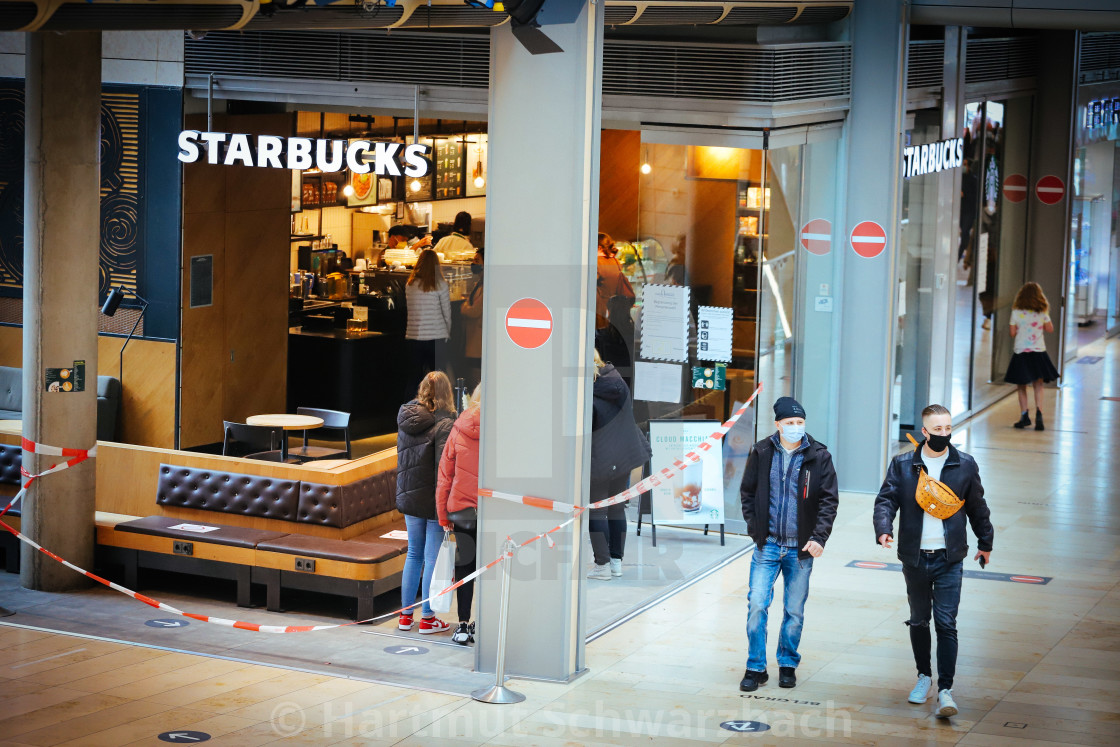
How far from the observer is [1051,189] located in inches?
675

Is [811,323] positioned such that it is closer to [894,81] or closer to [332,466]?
[894,81]

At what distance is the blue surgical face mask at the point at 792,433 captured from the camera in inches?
288

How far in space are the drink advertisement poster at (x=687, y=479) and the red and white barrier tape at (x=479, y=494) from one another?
6 cm

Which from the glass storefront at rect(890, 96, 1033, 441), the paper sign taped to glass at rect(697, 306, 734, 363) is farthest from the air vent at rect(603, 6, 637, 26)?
the glass storefront at rect(890, 96, 1033, 441)

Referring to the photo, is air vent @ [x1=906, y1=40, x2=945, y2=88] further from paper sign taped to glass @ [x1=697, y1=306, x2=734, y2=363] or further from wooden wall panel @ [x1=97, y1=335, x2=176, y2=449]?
wooden wall panel @ [x1=97, y1=335, x2=176, y2=449]

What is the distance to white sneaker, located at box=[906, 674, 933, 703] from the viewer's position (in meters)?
7.23

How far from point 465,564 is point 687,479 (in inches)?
91.3

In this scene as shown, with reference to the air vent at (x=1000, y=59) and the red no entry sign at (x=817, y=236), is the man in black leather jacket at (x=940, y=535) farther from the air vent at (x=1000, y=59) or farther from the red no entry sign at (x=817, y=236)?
the air vent at (x=1000, y=59)

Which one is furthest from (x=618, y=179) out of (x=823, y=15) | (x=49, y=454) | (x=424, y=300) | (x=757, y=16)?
(x=49, y=454)

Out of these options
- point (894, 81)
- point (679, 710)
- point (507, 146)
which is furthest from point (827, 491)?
point (894, 81)

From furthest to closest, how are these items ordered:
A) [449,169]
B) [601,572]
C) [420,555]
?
[449,169] → [601,572] → [420,555]

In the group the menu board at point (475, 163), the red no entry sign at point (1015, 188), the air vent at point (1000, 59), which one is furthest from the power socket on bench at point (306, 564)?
the red no entry sign at point (1015, 188)

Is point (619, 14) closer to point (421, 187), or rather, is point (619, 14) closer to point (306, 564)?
point (306, 564)

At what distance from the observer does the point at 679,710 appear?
716cm
